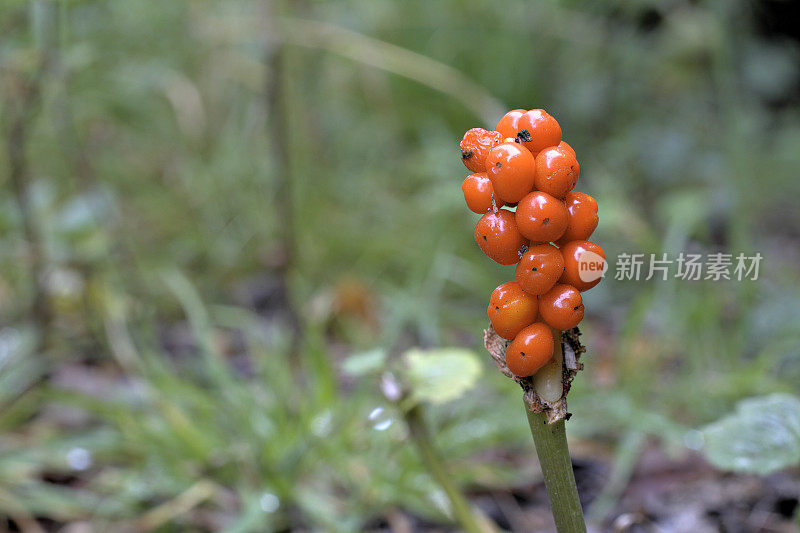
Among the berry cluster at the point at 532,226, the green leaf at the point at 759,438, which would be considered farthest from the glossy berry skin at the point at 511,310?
the green leaf at the point at 759,438

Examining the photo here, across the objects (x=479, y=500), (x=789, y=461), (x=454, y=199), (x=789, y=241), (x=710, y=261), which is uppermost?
(x=789, y=241)

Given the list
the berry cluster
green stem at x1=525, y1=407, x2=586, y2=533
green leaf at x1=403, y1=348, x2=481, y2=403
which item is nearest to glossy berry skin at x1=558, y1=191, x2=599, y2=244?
the berry cluster

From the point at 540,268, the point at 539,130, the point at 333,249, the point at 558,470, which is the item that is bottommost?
the point at 558,470

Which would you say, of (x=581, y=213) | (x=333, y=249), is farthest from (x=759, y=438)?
(x=333, y=249)

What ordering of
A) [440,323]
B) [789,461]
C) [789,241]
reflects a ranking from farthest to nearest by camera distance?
[789,241]
[440,323]
[789,461]

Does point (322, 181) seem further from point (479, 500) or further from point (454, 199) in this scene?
point (479, 500)

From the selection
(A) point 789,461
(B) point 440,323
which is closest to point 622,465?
(A) point 789,461

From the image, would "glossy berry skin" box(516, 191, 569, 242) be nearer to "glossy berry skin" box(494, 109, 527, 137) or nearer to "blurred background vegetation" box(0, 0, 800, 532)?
"glossy berry skin" box(494, 109, 527, 137)

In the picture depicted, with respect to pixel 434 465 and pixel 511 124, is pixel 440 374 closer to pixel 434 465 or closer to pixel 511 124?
pixel 434 465
